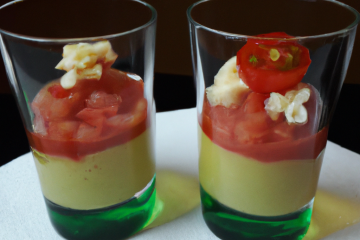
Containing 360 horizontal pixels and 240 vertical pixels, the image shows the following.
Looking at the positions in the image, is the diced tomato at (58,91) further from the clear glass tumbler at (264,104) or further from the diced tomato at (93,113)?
the clear glass tumbler at (264,104)

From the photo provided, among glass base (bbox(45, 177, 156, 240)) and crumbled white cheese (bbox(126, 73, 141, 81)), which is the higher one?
crumbled white cheese (bbox(126, 73, 141, 81))

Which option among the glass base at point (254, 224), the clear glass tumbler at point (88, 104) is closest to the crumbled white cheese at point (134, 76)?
the clear glass tumbler at point (88, 104)

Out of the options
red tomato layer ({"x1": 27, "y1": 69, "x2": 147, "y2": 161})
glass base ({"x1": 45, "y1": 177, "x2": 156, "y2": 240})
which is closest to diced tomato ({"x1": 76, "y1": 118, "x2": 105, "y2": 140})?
red tomato layer ({"x1": 27, "y1": 69, "x2": 147, "y2": 161})

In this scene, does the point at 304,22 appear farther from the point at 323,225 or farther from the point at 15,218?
the point at 15,218

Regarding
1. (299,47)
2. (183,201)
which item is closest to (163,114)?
(183,201)

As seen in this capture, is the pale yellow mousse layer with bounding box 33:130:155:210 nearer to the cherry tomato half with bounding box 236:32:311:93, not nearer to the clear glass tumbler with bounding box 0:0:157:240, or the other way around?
the clear glass tumbler with bounding box 0:0:157:240

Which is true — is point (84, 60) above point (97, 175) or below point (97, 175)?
above

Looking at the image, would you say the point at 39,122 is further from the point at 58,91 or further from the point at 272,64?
the point at 272,64

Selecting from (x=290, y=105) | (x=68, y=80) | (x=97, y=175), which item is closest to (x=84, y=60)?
(x=68, y=80)
